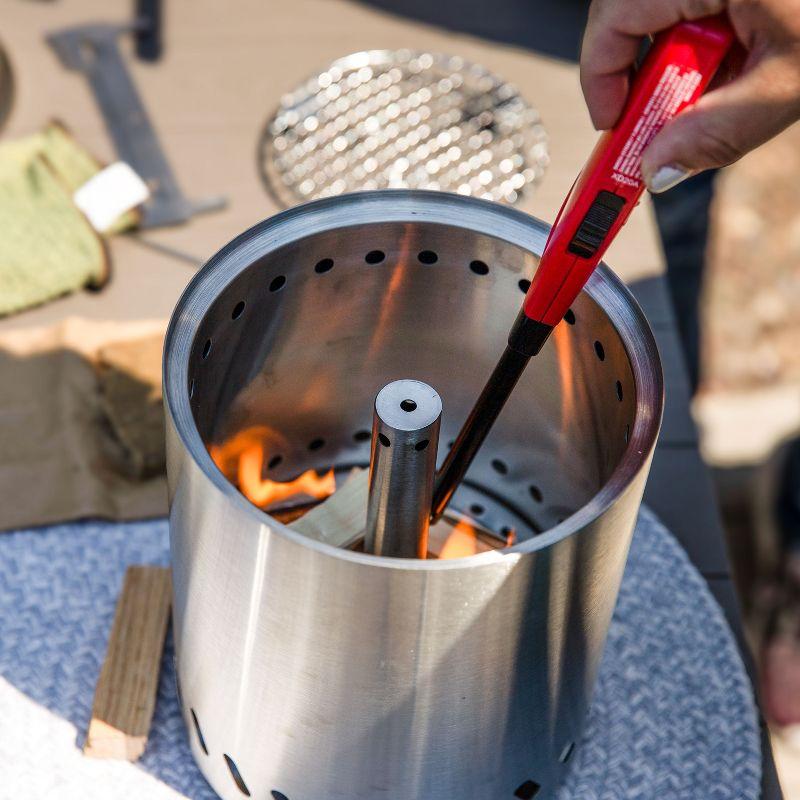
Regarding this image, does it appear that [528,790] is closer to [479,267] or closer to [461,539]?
[461,539]

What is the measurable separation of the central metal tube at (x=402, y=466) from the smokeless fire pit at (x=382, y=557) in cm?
4

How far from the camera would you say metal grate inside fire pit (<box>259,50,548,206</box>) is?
1.00m

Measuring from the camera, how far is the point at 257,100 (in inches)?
43.4

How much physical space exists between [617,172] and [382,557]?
203mm

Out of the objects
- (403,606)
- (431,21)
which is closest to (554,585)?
(403,606)

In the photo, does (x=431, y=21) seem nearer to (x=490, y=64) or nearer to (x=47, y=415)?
(x=490, y=64)

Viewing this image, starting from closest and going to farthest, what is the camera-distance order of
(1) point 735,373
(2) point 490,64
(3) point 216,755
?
(3) point 216,755, (2) point 490,64, (1) point 735,373

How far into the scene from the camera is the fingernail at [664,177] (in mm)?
500

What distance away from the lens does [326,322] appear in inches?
26.8

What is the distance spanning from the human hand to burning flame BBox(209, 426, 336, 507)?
1.03 feet

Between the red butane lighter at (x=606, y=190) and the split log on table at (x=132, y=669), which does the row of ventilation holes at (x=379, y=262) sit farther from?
the split log on table at (x=132, y=669)

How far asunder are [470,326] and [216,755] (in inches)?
11.4

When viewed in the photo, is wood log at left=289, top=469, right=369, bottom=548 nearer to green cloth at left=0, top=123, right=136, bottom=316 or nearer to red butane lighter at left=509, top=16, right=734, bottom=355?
red butane lighter at left=509, top=16, right=734, bottom=355

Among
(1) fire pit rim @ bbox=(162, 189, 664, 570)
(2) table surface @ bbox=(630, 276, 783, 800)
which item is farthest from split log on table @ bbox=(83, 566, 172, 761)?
(2) table surface @ bbox=(630, 276, 783, 800)
